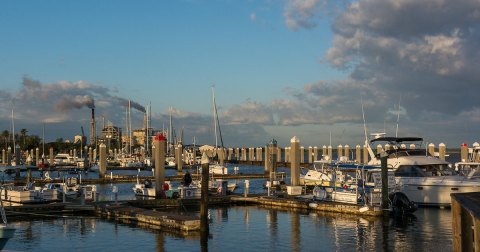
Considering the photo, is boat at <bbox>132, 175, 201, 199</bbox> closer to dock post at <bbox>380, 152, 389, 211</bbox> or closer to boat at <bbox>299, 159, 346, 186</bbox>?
boat at <bbox>299, 159, 346, 186</bbox>

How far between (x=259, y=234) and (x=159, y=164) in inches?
529

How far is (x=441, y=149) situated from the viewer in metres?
71.0

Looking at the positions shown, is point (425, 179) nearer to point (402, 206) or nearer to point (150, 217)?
point (402, 206)

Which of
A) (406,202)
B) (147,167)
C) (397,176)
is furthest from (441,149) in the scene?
(147,167)

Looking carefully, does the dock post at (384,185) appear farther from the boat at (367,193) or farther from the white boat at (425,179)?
the white boat at (425,179)

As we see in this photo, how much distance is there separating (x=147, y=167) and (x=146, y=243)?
89412 mm

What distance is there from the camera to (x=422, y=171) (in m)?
38.8

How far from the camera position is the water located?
24.5 meters

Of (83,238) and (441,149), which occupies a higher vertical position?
(441,149)

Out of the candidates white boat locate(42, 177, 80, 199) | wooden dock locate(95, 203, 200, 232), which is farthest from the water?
white boat locate(42, 177, 80, 199)

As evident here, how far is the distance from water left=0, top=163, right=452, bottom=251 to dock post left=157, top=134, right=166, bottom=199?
6.51 meters

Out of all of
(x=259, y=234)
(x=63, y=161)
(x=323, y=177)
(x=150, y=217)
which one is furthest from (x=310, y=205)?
(x=63, y=161)

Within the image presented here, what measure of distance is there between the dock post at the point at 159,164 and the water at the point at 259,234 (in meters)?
6.51

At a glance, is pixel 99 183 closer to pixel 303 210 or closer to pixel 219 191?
pixel 219 191
